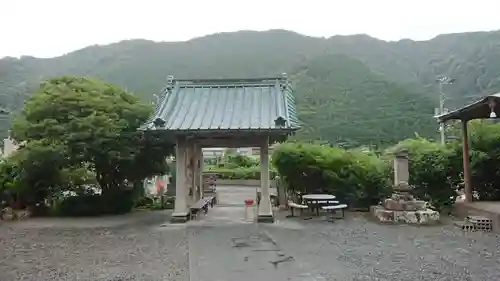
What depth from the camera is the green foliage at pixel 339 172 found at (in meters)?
15.1

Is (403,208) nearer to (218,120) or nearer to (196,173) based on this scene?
(218,120)

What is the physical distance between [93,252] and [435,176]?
32.0ft

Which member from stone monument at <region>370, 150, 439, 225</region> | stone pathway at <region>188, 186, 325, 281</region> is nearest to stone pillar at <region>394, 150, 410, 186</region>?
stone monument at <region>370, 150, 439, 225</region>

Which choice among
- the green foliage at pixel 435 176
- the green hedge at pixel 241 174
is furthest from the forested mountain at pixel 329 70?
the green foliage at pixel 435 176

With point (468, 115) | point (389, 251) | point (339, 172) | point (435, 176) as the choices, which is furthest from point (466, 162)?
point (389, 251)

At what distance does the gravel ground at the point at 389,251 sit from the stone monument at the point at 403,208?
1.82ft

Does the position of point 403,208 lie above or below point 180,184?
below

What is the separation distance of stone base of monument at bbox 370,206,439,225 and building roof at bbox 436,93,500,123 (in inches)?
96.3

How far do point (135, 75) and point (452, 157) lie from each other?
43.4m

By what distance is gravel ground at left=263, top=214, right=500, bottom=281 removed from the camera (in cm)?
644

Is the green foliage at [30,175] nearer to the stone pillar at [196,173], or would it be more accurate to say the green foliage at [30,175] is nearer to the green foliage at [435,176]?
the stone pillar at [196,173]

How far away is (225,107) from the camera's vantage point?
44.6ft

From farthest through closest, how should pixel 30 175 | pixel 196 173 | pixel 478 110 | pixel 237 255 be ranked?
pixel 196 173 → pixel 30 175 → pixel 478 110 → pixel 237 255

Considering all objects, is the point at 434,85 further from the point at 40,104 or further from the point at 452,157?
the point at 40,104
